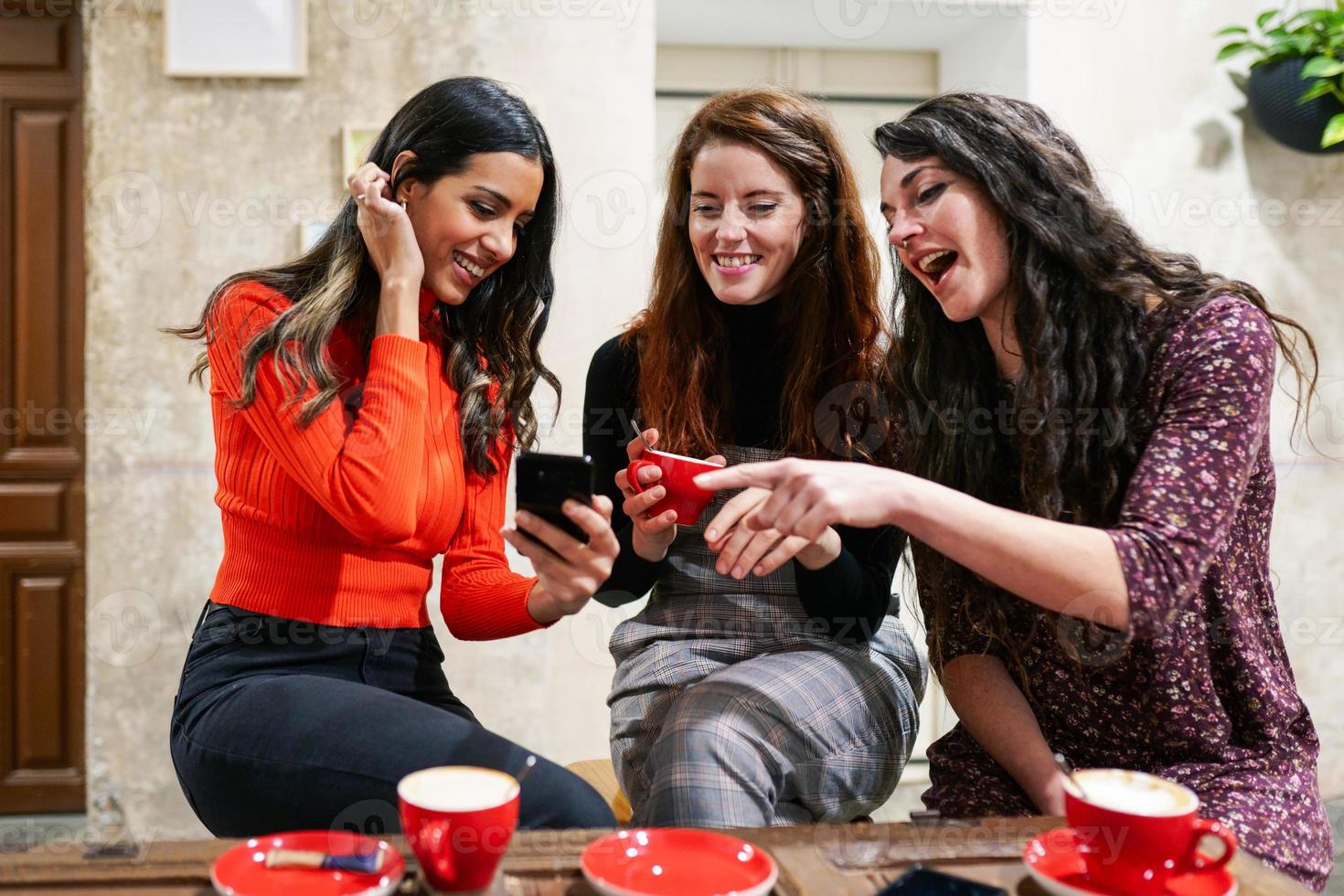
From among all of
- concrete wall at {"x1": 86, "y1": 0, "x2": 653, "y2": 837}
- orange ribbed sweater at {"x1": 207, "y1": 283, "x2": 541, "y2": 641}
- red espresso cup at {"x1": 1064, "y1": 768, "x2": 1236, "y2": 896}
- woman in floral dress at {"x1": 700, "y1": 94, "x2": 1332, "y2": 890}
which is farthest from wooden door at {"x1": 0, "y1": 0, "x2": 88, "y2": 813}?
red espresso cup at {"x1": 1064, "y1": 768, "x2": 1236, "y2": 896}

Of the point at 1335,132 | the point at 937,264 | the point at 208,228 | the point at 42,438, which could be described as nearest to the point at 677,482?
the point at 937,264

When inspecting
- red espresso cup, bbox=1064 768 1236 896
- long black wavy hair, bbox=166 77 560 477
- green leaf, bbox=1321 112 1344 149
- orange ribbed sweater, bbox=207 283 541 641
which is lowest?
red espresso cup, bbox=1064 768 1236 896

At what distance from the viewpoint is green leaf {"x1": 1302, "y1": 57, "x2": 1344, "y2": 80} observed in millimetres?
3176

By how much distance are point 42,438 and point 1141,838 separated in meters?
3.58

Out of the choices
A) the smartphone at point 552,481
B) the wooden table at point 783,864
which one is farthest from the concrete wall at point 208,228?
the wooden table at point 783,864

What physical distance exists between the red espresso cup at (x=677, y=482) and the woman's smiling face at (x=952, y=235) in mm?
471

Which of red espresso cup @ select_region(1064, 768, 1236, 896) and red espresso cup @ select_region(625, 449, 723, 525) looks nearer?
red espresso cup @ select_region(1064, 768, 1236, 896)

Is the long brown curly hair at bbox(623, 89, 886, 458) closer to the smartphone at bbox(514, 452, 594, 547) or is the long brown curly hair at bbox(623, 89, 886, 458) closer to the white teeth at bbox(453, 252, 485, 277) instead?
the white teeth at bbox(453, 252, 485, 277)

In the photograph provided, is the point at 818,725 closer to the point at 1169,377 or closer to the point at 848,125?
the point at 1169,377

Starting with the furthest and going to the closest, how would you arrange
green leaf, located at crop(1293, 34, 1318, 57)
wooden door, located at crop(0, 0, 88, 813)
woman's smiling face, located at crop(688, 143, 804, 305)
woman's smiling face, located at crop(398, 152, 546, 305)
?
wooden door, located at crop(0, 0, 88, 813)
green leaf, located at crop(1293, 34, 1318, 57)
woman's smiling face, located at crop(688, 143, 804, 305)
woman's smiling face, located at crop(398, 152, 546, 305)

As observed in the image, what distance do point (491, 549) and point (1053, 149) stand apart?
3.83ft

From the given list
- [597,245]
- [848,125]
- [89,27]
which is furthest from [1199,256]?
[89,27]

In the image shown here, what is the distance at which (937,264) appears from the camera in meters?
1.84

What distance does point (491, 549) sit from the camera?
2096 mm
